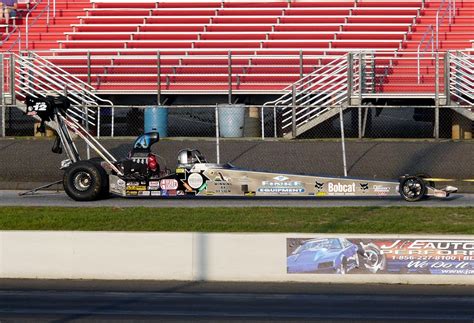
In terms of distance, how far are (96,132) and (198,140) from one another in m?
2.95

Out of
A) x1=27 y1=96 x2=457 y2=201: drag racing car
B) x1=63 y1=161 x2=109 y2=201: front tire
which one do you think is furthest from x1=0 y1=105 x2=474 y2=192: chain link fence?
x1=63 y1=161 x2=109 y2=201: front tire

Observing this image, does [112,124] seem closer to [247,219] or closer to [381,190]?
[381,190]

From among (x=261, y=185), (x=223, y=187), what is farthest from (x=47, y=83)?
(x=261, y=185)

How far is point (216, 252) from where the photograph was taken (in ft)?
52.5

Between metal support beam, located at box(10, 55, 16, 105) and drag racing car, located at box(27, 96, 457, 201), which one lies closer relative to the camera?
drag racing car, located at box(27, 96, 457, 201)

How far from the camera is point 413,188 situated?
2206 centimetres

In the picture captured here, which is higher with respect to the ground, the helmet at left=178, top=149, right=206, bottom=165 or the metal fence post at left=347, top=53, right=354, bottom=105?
the metal fence post at left=347, top=53, right=354, bottom=105

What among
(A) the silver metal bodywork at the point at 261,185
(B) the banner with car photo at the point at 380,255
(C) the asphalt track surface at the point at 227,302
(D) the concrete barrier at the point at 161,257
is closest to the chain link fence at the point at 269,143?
(A) the silver metal bodywork at the point at 261,185

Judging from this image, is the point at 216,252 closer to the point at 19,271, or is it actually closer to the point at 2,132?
the point at 19,271

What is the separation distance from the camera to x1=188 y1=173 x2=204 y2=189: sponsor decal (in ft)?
72.5

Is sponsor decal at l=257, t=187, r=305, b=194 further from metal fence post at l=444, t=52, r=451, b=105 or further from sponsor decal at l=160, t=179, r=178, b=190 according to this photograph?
metal fence post at l=444, t=52, r=451, b=105

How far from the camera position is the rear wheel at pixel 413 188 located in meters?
22.0

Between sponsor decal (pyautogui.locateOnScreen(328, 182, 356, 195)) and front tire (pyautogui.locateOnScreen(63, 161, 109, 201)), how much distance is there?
436 centimetres

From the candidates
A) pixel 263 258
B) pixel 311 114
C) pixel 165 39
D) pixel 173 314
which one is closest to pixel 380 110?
pixel 311 114
